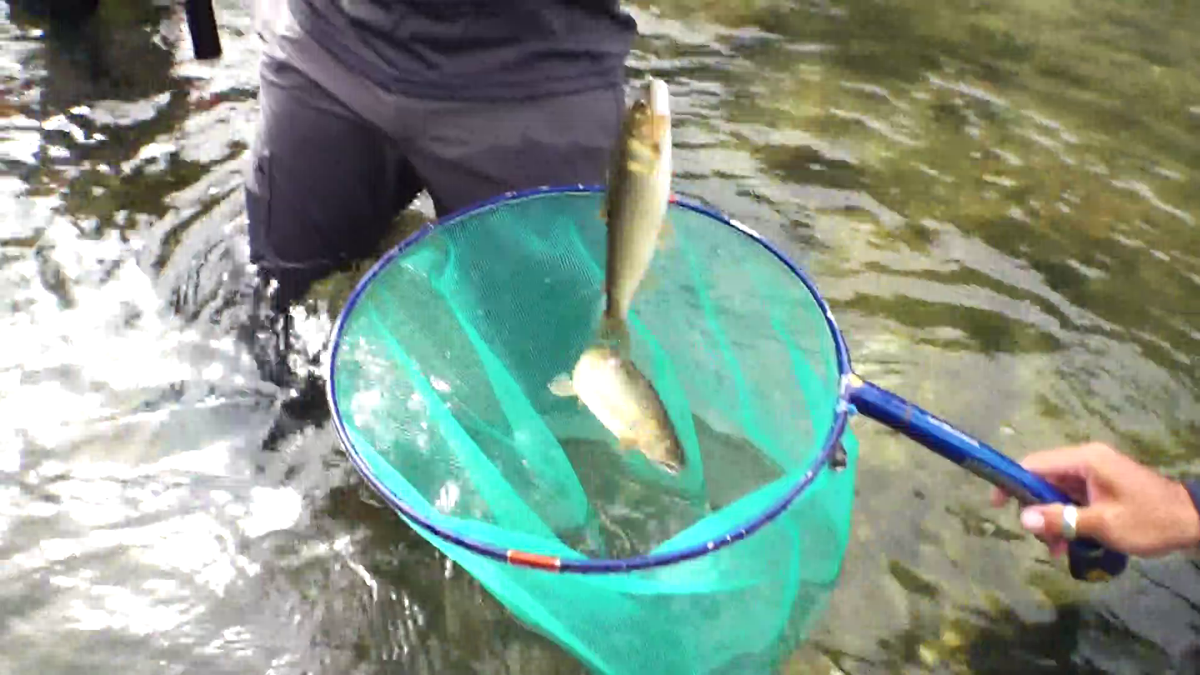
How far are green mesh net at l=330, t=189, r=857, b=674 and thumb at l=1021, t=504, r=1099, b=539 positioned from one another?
0.78 feet

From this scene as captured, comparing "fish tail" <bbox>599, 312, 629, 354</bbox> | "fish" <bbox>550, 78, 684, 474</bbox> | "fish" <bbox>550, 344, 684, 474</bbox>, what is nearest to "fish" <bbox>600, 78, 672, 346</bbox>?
"fish" <bbox>550, 78, 684, 474</bbox>

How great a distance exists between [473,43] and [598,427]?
2.59 ft

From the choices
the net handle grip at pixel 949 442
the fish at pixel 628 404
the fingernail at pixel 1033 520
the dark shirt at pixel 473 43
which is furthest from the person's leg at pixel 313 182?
the fingernail at pixel 1033 520

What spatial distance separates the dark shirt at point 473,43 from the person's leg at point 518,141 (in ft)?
0.08

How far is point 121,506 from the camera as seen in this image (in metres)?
2.06

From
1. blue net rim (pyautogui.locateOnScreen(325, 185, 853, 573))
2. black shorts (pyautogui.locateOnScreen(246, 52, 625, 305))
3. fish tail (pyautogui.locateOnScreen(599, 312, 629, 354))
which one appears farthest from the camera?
black shorts (pyautogui.locateOnScreen(246, 52, 625, 305))

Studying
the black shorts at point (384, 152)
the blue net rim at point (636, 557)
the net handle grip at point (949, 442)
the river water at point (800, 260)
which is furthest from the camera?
the river water at point (800, 260)

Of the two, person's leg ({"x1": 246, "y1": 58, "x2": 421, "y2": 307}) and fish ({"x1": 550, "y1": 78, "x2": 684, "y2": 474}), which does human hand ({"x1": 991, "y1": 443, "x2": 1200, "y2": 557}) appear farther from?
person's leg ({"x1": 246, "y1": 58, "x2": 421, "y2": 307})

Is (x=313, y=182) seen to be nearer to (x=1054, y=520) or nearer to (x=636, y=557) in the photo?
(x=636, y=557)

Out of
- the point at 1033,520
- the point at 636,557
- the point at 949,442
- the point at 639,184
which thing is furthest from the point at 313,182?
the point at 1033,520

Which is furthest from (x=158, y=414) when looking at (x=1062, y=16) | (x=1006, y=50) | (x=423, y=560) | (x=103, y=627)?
(x=1062, y=16)

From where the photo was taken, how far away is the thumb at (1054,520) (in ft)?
4.21

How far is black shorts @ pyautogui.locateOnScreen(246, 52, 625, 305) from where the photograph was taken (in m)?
1.72

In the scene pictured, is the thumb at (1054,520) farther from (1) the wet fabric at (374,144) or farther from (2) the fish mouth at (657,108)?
(1) the wet fabric at (374,144)
